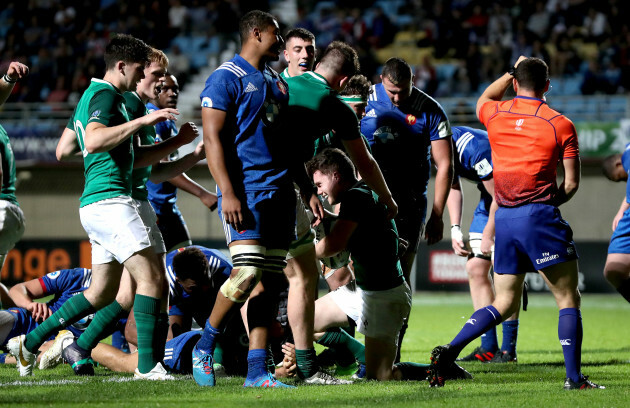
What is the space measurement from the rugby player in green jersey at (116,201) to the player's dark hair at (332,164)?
96 cm

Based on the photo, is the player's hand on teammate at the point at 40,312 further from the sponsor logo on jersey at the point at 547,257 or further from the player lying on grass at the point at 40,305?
the sponsor logo on jersey at the point at 547,257

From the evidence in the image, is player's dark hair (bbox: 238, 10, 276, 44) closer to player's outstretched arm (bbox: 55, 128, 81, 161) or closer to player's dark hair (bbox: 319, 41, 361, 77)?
player's dark hair (bbox: 319, 41, 361, 77)

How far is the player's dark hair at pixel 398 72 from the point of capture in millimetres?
6547

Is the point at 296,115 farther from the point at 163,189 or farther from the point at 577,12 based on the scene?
the point at 577,12

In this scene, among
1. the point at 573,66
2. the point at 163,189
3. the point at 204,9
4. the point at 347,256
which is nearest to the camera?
the point at 347,256

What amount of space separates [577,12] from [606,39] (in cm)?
119

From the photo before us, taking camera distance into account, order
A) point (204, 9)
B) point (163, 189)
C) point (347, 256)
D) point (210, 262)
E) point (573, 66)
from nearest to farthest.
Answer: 1. point (347, 256)
2. point (210, 262)
3. point (163, 189)
4. point (573, 66)
5. point (204, 9)

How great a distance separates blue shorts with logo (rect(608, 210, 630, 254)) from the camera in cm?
719

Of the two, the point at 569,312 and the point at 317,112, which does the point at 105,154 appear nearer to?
the point at 317,112

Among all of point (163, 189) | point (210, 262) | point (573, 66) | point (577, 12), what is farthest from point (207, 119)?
point (577, 12)

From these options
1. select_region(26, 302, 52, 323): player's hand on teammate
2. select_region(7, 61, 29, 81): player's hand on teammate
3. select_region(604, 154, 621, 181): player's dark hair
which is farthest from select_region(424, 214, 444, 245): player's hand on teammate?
select_region(7, 61, 29, 81): player's hand on teammate

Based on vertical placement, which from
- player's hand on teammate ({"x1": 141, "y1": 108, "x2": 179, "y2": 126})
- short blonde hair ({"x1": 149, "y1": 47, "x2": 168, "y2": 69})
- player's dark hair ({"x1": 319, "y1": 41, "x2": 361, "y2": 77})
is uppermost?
short blonde hair ({"x1": 149, "y1": 47, "x2": 168, "y2": 69})

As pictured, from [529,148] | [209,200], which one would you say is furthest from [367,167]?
[209,200]

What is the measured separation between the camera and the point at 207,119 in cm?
499
